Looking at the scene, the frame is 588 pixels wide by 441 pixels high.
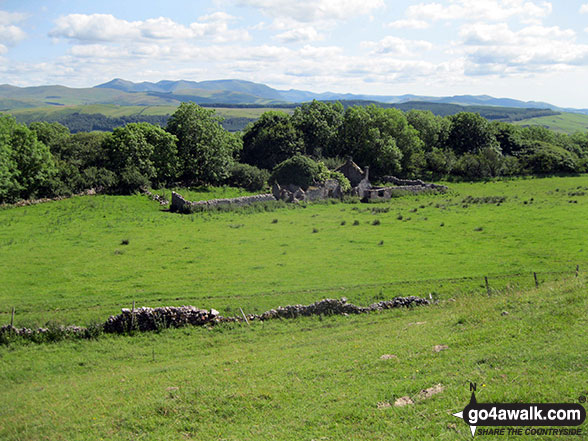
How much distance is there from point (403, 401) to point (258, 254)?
21411mm

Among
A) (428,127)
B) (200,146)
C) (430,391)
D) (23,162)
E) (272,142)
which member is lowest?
(430,391)

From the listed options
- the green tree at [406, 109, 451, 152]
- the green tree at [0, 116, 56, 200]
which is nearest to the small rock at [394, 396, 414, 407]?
the green tree at [0, 116, 56, 200]

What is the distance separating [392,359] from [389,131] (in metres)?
65.5

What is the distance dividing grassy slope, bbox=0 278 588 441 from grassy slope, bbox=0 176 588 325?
373 cm

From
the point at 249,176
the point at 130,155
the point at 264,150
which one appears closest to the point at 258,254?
the point at 249,176

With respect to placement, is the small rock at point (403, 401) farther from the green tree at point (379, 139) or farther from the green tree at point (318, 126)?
the green tree at point (318, 126)

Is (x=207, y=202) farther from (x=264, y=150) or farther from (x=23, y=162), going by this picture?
(x=264, y=150)

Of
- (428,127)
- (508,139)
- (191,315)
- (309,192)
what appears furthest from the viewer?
(508,139)

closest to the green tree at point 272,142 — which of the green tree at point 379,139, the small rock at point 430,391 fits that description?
the green tree at point 379,139

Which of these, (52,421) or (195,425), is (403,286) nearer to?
(195,425)

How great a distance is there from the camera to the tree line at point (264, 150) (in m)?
53.3

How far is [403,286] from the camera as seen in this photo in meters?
23.4

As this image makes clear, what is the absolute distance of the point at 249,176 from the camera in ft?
210

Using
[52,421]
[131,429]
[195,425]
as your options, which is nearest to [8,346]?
[52,421]
